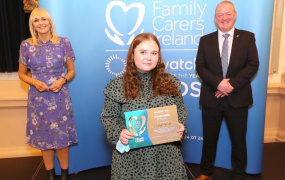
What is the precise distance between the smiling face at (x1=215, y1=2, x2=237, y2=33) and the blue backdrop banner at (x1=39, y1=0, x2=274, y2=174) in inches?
11.7

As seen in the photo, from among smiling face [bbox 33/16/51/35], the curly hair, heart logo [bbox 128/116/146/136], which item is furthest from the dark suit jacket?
smiling face [bbox 33/16/51/35]

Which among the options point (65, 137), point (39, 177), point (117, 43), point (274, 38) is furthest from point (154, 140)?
point (274, 38)

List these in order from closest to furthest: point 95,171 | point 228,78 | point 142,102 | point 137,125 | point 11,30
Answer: point 137,125 < point 142,102 < point 228,78 < point 95,171 < point 11,30

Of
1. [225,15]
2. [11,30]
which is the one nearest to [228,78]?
[225,15]

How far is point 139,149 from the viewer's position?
186 centimetres

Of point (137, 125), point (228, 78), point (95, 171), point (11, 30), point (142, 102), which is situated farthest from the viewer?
point (11, 30)

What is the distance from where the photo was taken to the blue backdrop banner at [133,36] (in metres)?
2.83

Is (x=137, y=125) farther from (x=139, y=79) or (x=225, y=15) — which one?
(x=225, y=15)

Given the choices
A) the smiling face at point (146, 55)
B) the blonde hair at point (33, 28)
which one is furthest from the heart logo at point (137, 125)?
the blonde hair at point (33, 28)

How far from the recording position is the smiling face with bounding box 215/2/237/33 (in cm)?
255

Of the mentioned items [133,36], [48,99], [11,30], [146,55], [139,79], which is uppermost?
[11,30]

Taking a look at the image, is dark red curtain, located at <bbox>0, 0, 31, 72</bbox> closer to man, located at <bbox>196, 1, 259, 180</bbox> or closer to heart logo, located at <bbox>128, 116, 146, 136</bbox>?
man, located at <bbox>196, 1, 259, 180</bbox>

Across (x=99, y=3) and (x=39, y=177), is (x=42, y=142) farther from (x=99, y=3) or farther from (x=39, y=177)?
(x=99, y=3)

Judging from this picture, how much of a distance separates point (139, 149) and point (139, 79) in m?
0.49
